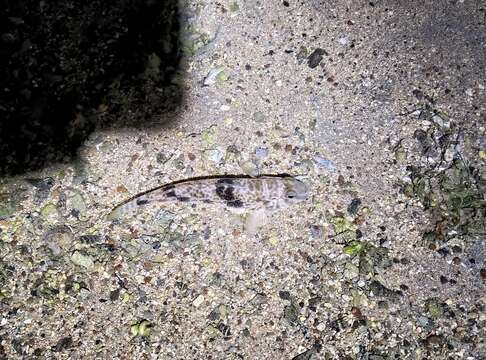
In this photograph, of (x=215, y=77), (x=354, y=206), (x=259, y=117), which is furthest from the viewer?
(x=215, y=77)

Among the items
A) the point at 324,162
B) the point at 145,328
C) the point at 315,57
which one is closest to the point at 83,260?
the point at 145,328

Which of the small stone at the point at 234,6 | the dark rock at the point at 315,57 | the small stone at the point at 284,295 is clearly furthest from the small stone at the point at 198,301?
the small stone at the point at 234,6

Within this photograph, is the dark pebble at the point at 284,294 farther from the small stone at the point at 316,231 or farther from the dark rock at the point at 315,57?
the dark rock at the point at 315,57

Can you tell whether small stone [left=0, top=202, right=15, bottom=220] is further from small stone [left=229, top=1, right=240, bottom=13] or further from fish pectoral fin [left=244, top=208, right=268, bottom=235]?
small stone [left=229, top=1, right=240, bottom=13]

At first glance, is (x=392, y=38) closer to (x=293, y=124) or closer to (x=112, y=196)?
(x=293, y=124)

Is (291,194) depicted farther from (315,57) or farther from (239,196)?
(315,57)
